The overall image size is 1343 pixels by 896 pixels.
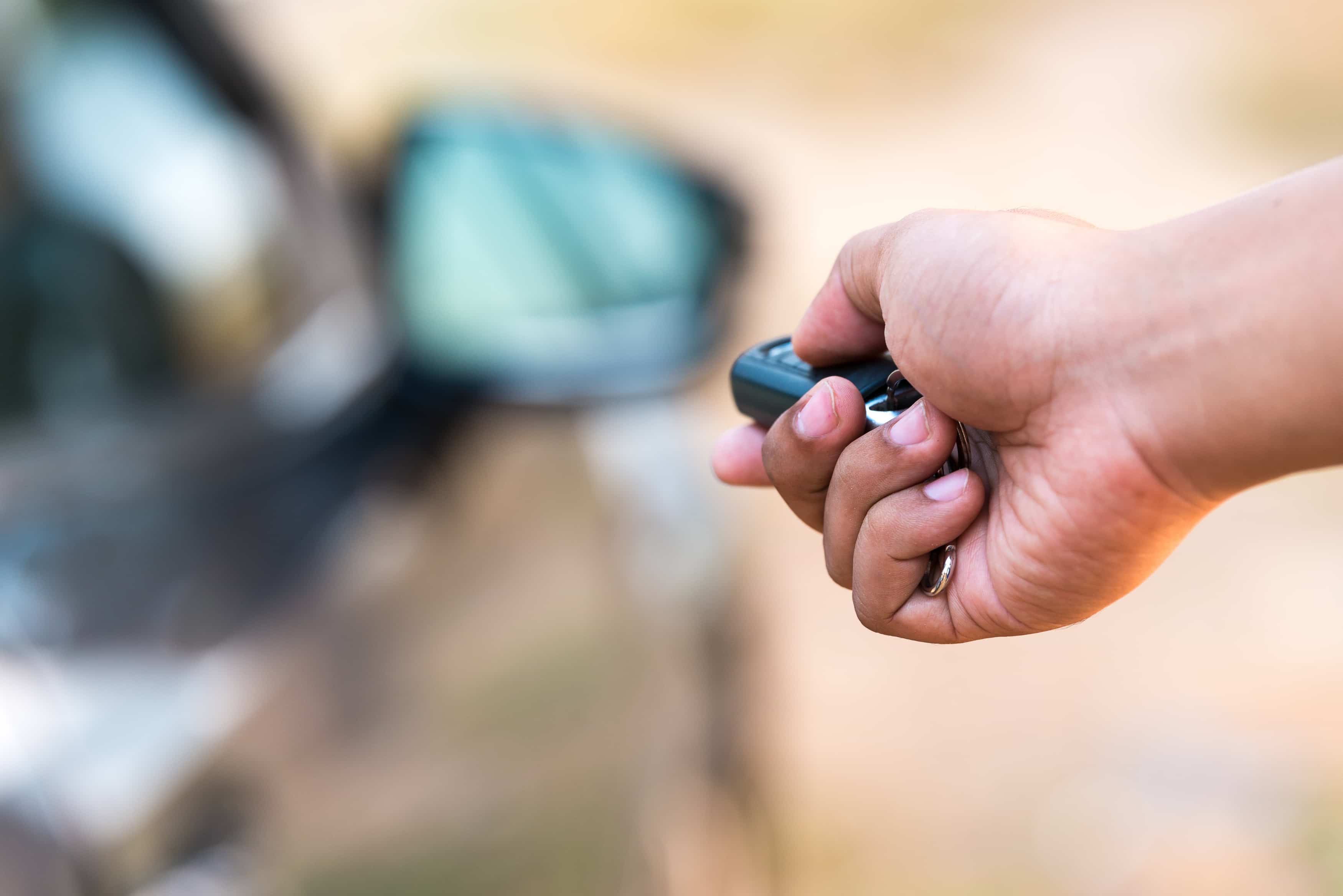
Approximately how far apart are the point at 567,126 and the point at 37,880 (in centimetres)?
157

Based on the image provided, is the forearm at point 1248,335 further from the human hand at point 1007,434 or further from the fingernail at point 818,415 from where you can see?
the fingernail at point 818,415

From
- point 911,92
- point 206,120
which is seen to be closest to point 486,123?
point 206,120

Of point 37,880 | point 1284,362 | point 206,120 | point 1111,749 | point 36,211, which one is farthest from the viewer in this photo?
point 1111,749

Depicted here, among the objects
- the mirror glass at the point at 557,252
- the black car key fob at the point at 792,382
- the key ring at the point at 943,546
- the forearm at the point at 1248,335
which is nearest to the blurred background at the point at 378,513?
the mirror glass at the point at 557,252

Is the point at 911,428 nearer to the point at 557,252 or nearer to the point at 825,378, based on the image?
the point at 825,378

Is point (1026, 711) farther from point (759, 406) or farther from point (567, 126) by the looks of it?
point (759, 406)

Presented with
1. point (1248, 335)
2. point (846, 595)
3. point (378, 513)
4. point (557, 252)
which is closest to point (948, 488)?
point (1248, 335)

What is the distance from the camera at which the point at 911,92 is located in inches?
352

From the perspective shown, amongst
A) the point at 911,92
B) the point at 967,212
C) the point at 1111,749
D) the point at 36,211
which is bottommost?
the point at 1111,749

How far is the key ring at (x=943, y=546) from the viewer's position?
3.58 ft

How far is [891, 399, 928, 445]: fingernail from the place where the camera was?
40.7 inches

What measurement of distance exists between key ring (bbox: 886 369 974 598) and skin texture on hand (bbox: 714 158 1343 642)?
0.05ft

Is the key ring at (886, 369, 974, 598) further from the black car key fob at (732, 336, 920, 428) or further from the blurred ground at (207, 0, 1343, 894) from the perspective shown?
the blurred ground at (207, 0, 1343, 894)

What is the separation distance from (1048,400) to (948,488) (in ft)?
0.38
